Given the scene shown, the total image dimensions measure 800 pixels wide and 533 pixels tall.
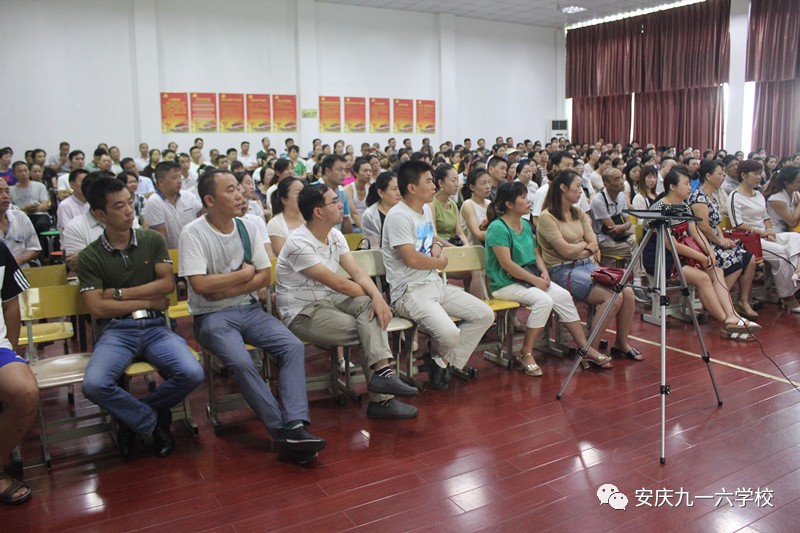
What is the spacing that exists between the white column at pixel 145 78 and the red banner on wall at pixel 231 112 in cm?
116

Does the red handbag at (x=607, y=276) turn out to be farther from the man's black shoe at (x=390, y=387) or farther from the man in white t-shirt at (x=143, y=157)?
the man in white t-shirt at (x=143, y=157)

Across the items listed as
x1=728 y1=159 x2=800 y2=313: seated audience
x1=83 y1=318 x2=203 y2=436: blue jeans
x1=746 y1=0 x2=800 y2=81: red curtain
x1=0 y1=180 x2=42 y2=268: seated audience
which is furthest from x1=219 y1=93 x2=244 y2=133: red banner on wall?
x1=746 y1=0 x2=800 y2=81: red curtain

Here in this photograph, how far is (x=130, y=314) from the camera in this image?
9.64 feet

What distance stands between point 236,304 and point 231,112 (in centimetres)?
998

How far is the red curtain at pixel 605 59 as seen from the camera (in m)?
14.5

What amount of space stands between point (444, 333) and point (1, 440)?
2101mm

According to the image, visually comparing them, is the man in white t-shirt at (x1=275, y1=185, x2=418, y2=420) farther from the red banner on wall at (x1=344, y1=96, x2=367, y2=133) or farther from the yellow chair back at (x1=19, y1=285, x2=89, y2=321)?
the red banner on wall at (x1=344, y1=96, x2=367, y2=133)

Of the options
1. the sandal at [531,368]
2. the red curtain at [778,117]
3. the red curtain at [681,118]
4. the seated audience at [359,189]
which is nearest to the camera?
the sandal at [531,368]

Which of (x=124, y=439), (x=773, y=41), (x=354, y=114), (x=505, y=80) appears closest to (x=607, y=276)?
(x=124, y=439)

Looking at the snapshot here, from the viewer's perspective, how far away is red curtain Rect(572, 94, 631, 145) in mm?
15109

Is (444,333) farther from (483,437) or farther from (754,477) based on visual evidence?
(754,477)

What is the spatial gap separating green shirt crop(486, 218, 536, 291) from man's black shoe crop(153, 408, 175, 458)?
2.12 meters

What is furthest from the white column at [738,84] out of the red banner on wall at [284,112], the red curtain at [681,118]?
the red banner on wall at [284,112]

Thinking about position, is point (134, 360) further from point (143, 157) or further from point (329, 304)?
point (143, 157)
